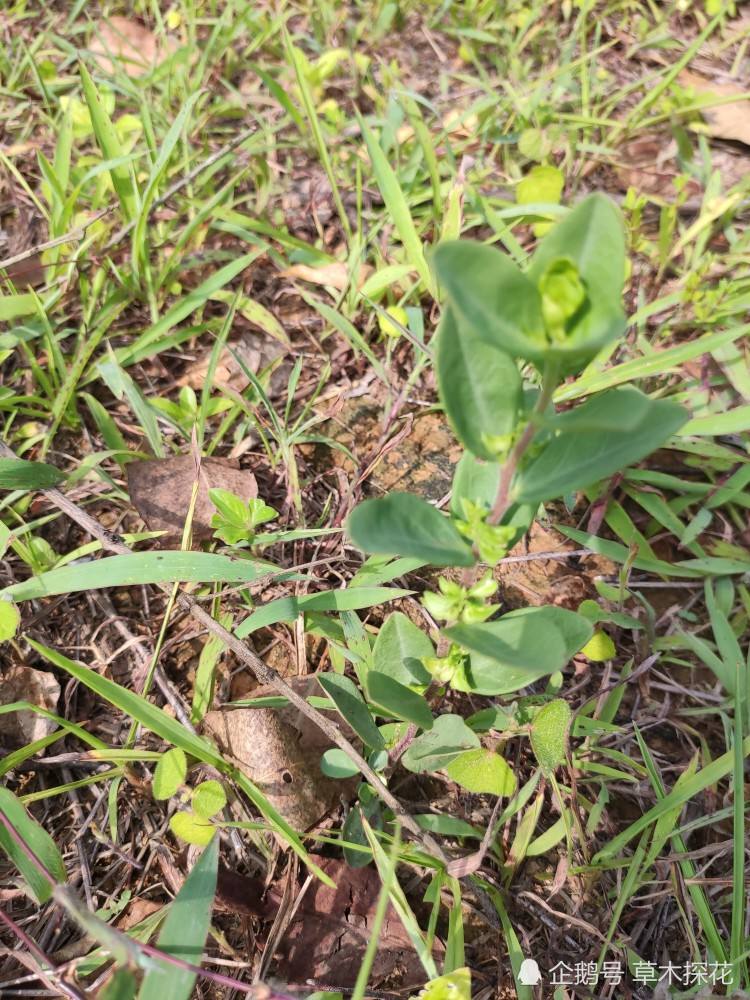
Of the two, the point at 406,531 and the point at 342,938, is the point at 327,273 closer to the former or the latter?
the point at 406,531

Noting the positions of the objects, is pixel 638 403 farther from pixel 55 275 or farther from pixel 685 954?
pixel 55 275

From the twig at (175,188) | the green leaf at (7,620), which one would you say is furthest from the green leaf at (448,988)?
the twig at (175,188)

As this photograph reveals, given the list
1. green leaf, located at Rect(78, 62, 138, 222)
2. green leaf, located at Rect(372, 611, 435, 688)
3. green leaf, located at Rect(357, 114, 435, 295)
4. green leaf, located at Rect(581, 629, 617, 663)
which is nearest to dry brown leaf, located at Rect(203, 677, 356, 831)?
green leaf, located at Rect(372, 611, 435, 688)

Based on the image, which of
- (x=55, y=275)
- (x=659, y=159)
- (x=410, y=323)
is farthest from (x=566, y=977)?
(x=659, y=159)

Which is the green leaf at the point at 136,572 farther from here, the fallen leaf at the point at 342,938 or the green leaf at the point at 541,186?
the green leaf at the point at 541,186

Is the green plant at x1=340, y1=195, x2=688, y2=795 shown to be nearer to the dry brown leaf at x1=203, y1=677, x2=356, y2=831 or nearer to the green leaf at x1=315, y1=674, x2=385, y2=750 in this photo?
the green leaf at x1=315, y1=674, x2=385, y2=750

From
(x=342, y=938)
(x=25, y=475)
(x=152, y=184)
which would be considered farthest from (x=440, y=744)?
(x=152, y=184)

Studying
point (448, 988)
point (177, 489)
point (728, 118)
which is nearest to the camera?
point (448, 988)
